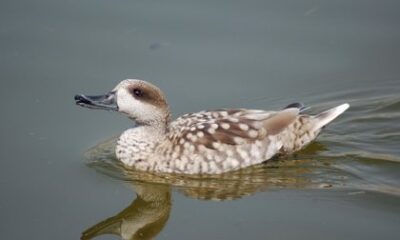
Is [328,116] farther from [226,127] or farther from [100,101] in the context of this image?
[100,101]

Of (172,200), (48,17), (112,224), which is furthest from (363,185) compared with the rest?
(48,17)

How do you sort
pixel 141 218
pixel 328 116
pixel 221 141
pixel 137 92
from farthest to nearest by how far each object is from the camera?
pixel 328 116 → pixel 221 141 → pixel 137 92 → pixel 141 218

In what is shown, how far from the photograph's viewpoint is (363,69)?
1227cm

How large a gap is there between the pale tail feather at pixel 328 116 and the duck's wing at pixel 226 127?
1.19 ft

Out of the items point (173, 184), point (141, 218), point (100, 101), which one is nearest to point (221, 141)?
point (173, 184)

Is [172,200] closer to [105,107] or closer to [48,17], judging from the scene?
[105,107]

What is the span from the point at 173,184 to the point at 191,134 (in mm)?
707

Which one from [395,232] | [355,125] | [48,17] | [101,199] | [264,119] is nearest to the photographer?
[395,232]

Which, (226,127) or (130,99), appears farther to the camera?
(226,127)

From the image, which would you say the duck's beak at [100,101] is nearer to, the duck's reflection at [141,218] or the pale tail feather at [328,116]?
the duck's reflection at [141,218]

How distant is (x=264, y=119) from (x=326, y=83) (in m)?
2.05

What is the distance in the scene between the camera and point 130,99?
9984 millimetres

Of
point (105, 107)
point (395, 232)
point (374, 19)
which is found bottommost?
point (395, 232)

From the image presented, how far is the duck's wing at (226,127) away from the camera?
399 inches
